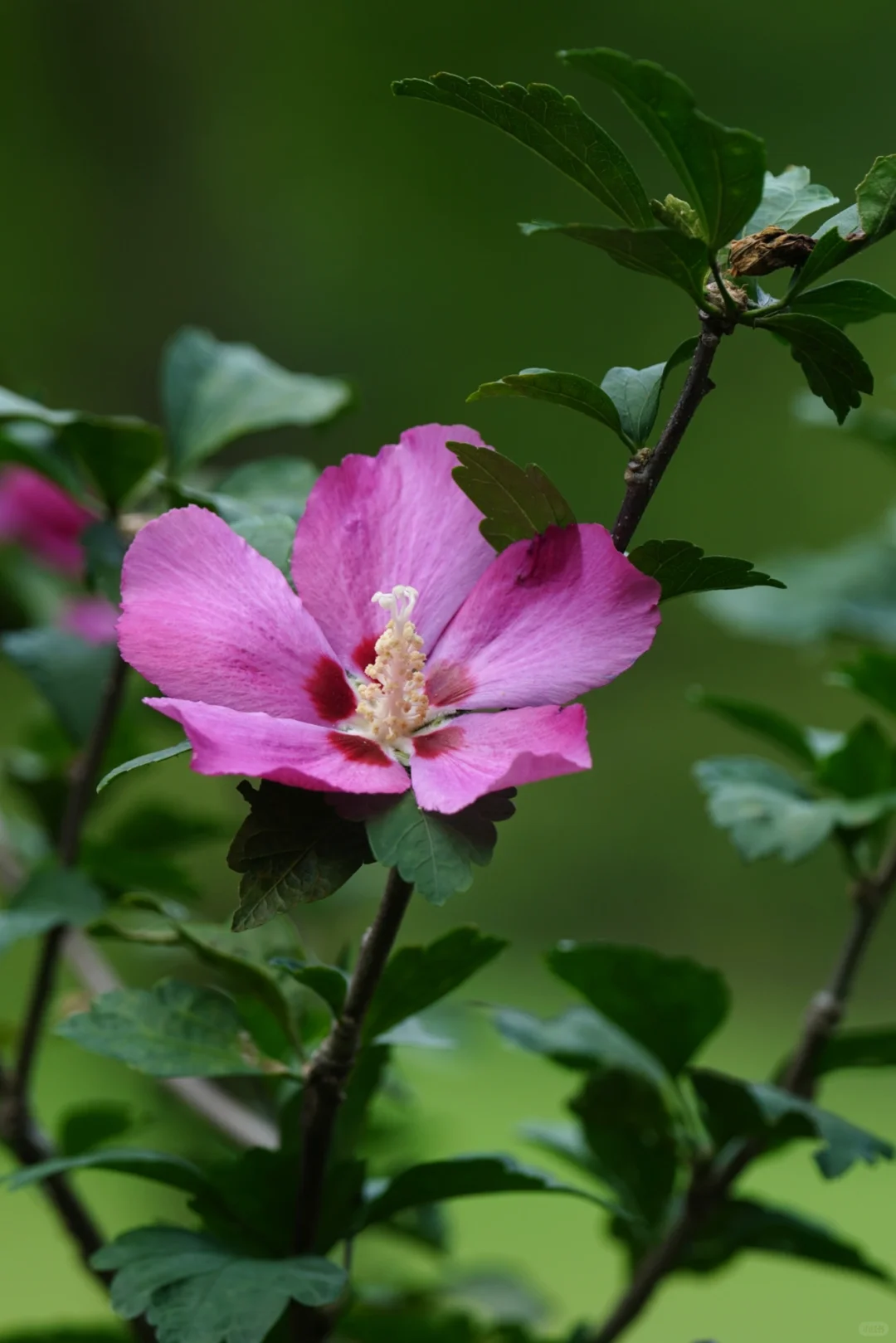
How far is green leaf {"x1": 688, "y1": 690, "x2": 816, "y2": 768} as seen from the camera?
47 cm

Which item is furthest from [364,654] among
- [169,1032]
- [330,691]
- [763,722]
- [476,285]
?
[476,285]

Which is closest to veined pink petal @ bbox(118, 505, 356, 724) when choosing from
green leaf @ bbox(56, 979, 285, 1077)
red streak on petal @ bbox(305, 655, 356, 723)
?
red streak on petal @ bbox(305, 655, 356, 723)

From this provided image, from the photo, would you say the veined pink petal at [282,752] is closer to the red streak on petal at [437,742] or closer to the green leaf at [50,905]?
the red streak on petal at [437,742]

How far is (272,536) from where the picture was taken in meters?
0.32

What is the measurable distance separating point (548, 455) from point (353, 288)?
14.9 inches

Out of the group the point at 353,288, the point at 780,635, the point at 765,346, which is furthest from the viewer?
the point at 353,288

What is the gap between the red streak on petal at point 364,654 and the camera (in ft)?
0.99

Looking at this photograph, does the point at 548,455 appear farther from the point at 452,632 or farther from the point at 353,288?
the point at 452,632

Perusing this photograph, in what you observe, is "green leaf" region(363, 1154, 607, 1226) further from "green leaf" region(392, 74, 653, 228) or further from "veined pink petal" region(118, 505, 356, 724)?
"green leaf" region(392, 74, 653, 228)

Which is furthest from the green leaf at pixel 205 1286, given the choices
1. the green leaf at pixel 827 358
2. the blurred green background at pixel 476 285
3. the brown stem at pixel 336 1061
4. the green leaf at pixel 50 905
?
the blurred green background at pixel 476 285

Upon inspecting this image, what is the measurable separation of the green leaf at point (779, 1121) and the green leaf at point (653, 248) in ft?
0.79

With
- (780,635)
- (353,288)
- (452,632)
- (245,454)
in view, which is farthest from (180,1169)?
(353,288)

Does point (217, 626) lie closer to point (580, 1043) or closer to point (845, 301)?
point (845, 301)

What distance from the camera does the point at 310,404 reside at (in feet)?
1.62
